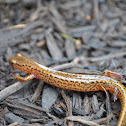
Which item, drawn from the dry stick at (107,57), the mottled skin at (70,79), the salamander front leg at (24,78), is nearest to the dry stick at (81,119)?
the mottled skin at (70,79)

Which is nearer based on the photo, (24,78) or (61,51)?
(24,78)

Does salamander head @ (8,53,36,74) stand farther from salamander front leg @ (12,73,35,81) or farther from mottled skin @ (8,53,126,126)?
salamander front leg @ (12,73,35,81)

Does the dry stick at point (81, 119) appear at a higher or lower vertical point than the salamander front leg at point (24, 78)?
lower

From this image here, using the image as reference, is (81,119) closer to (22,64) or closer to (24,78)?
(24,78)

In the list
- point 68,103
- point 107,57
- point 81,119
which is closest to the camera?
point 81,119

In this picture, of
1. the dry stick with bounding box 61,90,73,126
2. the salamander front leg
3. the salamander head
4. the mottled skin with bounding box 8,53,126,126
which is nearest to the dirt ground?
the dry stick with bounding box 61,90,73,126

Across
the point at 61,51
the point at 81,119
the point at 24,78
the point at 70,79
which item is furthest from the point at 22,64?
the point at 81,119

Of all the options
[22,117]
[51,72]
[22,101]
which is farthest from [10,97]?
[51,72]

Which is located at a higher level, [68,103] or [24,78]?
[24,78]

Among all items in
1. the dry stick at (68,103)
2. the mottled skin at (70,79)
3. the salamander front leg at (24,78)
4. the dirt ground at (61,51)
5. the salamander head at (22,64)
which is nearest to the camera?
the dry stick at (68,103)

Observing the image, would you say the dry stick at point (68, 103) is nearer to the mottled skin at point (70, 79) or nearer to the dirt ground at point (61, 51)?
the dirt ground at point (61, 51)
